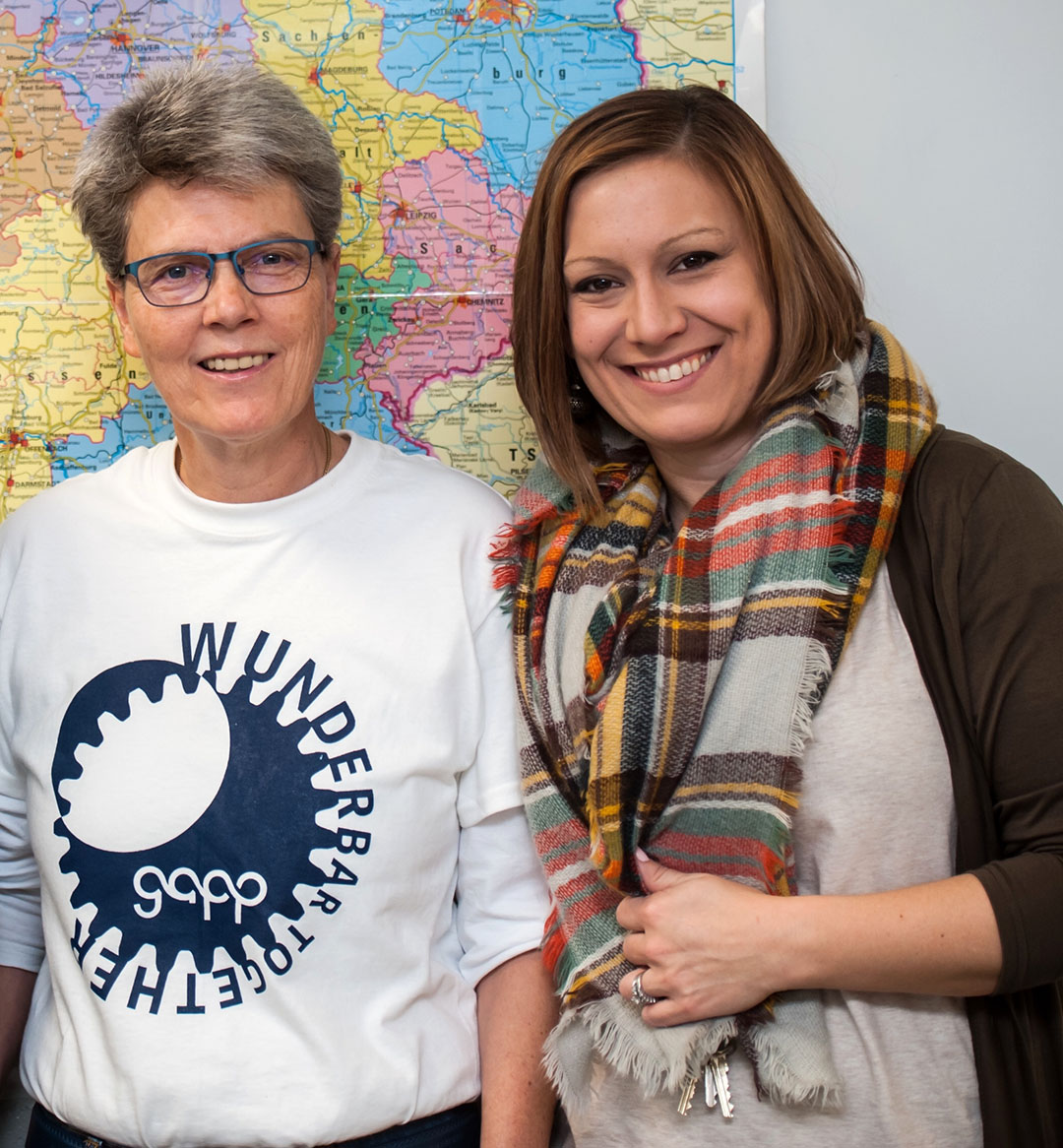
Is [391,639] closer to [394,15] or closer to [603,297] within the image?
[603,297]

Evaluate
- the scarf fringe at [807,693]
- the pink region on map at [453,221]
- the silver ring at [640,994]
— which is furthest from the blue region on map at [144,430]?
the silver ring at [640,994]

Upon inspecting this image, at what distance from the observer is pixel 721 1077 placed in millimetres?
1374

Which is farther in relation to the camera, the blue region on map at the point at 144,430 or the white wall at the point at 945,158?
the blue region on map at the point at 144,430

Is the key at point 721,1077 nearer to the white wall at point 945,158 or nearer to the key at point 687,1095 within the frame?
the key at point 687,1095

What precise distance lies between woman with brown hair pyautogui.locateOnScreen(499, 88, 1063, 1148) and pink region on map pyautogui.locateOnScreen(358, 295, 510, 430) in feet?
1.03

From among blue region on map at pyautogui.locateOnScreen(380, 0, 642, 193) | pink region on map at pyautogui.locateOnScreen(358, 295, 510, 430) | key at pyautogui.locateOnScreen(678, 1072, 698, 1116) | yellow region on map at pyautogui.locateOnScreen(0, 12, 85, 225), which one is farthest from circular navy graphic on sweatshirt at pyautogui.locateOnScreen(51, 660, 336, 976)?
blue region on map at pyautogui.locateOnScreen(380, 0, 642, 193)

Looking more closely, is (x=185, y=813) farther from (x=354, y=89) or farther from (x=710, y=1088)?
(x=354, y=89)

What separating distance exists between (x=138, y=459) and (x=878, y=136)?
1.35 m

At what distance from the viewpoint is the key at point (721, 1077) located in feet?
4.49

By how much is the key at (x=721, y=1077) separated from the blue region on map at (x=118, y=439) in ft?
4.50

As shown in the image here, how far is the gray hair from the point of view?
4.86 feet

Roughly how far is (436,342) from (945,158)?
93 centimetres

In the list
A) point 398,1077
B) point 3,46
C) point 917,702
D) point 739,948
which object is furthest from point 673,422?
point 3,46

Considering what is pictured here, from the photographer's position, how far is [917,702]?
1.34m
